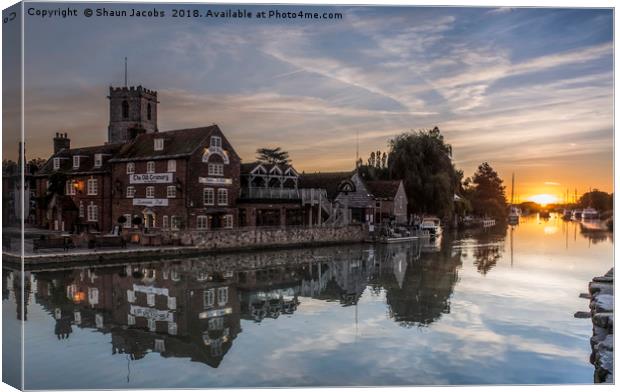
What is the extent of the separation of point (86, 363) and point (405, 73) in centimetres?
857

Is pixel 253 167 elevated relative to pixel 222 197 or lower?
elevated

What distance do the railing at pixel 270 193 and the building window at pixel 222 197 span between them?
1640 millimetres

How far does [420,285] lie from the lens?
63.5ft

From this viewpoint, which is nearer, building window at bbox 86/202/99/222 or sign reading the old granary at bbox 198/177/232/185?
sign reading the old granary at bbox 198/177/232/185

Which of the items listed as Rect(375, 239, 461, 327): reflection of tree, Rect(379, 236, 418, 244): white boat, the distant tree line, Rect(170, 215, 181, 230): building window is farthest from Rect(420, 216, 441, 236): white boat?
Rect(170, 215, 181, 230): building window

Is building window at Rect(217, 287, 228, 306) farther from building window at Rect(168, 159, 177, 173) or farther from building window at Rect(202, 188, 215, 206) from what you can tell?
building window at Rect(168, 159, 177, 173)

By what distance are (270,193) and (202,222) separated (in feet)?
18.8

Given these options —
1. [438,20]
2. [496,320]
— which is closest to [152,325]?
[496,320]

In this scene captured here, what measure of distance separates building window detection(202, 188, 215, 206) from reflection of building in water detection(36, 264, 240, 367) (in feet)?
26.1

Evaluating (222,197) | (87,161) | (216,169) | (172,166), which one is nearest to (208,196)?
(222,197)

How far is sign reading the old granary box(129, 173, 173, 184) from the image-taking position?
2953 cm

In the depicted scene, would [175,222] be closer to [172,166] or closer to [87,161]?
[172,166]

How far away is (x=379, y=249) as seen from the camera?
33531 millimetres

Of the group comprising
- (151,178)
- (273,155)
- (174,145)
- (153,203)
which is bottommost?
(153,203)
